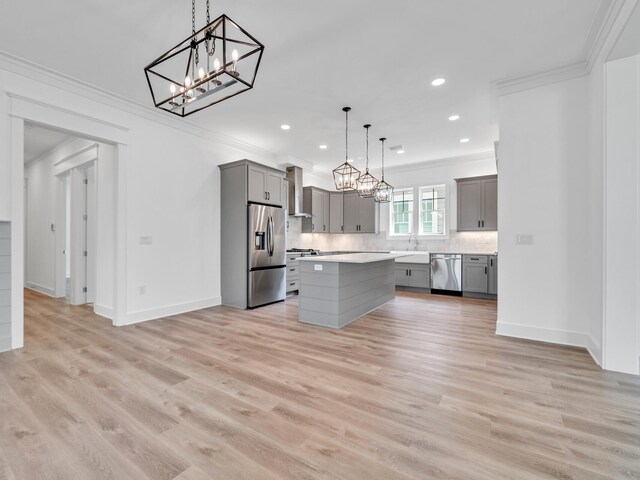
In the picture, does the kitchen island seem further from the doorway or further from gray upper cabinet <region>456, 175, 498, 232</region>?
the doorway

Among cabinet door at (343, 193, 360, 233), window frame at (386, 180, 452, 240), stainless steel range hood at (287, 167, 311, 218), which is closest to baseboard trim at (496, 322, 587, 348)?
window frame at (386, 180, 452, 240)

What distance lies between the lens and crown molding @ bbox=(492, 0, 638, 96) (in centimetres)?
237

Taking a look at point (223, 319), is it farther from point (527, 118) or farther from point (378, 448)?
point (527, 118)

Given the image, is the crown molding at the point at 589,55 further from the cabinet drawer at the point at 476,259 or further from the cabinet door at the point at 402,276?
the cabinet door at the point at 402,276

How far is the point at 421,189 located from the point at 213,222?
16.0ft

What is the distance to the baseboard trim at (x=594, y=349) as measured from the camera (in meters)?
2.76

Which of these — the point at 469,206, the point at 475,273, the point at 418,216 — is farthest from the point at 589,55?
the point at 418,216

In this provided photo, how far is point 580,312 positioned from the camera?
10.6ft

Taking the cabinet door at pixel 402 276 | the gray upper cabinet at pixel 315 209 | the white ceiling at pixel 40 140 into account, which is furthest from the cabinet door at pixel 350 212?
the white ceiling at pixel 40 140

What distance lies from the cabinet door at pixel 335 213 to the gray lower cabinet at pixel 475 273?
314 cm

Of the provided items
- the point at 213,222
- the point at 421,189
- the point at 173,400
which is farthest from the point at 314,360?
the point at 421,189

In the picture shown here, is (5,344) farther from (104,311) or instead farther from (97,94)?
(97,94)

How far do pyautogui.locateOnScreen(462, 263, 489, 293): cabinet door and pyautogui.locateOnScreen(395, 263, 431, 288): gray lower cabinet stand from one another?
0.71 meters

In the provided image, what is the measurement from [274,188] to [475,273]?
424 centimetres
